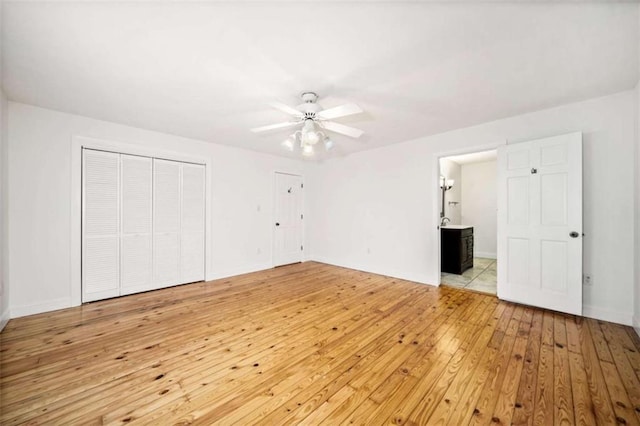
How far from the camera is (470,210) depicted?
6.82 m

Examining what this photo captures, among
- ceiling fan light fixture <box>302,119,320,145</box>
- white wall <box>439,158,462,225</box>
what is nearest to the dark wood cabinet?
white wall <box>439,158,462,225</box>

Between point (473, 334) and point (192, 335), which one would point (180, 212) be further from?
point (473, 334)

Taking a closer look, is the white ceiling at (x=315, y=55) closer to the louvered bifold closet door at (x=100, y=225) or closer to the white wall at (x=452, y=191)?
the louvered bifold closet door at (x=100, y=225)

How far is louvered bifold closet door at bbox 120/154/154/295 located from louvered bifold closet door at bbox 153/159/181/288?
0.08 meters

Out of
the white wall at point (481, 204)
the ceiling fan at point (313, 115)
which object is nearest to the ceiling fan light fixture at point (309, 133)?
the ceiling fan at point (313, 115)

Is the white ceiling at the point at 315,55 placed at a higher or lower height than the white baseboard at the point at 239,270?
higher

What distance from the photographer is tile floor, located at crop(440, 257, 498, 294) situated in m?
3.96

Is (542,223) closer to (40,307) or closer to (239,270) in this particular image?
(239,270)

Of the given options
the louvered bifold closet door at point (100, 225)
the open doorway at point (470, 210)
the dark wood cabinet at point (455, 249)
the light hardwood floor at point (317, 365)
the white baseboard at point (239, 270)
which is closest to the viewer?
the light hardwood floor at point (317, 365)

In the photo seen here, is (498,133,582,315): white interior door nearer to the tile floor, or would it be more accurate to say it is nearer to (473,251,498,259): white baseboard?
the tile floor

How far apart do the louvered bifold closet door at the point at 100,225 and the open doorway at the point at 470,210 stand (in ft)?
18.7

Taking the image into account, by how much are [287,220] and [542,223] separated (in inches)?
180

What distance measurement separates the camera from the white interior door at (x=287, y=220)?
559 cm

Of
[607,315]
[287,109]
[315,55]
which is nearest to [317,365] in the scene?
[287,109]
